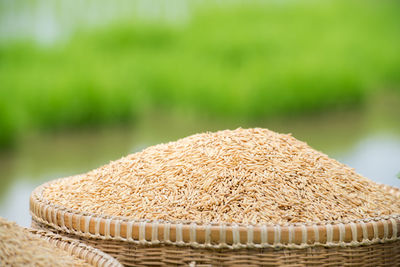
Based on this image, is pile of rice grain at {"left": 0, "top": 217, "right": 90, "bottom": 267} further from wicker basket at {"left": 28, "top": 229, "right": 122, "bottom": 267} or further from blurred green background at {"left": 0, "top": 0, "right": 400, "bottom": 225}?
blurred green background at {"left": 0, "top": 0, "right": 400, "bottom": 225}

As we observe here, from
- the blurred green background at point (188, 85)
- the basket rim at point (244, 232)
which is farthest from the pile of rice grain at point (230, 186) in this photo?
the blurred green background at point (188, 85)

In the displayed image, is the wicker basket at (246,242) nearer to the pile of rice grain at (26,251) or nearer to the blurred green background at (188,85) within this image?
the pile of rice grain at (26,251)

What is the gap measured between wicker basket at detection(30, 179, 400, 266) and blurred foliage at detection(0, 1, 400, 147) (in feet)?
9.96

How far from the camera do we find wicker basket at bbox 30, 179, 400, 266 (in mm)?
1248

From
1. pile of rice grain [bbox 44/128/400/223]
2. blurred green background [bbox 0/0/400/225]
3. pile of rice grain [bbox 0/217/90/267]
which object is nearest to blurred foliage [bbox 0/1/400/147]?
blurred green background [bbox 0/0/400/225]

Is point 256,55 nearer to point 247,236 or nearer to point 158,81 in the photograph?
point 158,81

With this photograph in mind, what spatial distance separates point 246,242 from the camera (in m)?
1.25

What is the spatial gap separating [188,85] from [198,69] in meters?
0.26

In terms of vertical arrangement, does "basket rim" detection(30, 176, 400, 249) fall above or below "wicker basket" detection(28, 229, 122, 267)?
above

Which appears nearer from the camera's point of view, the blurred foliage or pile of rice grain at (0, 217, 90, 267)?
pile of rice grain at (0, 217, 90, 267)

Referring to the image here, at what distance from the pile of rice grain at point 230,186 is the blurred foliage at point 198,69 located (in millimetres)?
2805

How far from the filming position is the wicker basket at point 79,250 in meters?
1.25

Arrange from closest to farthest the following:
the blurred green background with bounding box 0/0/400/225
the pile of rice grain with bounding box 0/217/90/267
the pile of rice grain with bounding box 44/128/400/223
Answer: the pile of rice grain with bounding box 0/217/90/267 → the pile of rice grain with bounding box 44/128/400/223 → the blurred green background with bounding box 0/0/400/225

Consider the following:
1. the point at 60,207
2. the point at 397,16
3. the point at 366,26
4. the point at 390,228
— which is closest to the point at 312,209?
the point at 390,228
